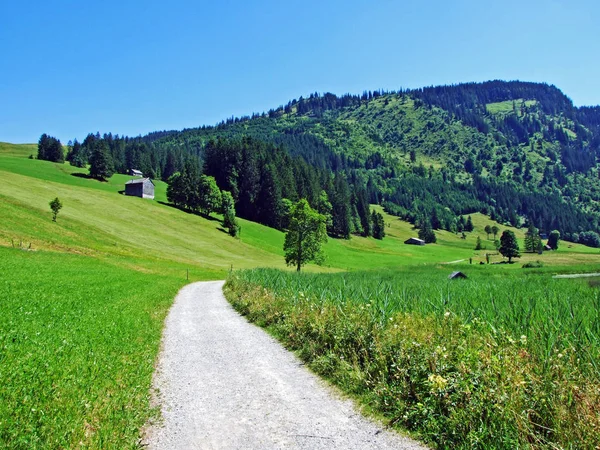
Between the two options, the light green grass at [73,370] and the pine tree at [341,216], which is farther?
the pine tree at [341,216]

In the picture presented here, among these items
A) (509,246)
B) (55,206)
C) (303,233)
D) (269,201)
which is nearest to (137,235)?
(55,206)

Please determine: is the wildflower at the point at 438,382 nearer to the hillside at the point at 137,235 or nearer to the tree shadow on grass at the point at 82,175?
the hillside at the point at 137,235

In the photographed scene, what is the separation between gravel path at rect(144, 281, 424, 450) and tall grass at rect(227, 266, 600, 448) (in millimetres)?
775

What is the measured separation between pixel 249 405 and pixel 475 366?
490cm

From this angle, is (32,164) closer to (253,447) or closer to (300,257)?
(300,257)

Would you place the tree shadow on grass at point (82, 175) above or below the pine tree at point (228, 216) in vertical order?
above

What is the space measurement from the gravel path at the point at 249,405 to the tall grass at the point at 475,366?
2.54 feet

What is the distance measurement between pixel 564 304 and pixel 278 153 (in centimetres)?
14249

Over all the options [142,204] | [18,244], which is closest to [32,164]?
[142,204]

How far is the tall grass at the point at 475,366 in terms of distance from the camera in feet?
18.7

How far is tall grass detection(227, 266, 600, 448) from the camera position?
5691mm

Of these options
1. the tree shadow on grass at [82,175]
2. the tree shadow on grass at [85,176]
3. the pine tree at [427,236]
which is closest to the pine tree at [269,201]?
the tree shadow on grass at [85,176]

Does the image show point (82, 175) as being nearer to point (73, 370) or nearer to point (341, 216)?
point (341, 216)

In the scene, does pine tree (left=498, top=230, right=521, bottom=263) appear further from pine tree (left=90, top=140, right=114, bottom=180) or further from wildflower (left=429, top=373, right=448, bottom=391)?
pine tree (left=90, top=140, right=114, bottom=180)
